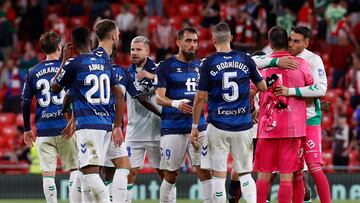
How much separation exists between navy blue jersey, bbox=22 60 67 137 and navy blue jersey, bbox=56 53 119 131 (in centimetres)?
148

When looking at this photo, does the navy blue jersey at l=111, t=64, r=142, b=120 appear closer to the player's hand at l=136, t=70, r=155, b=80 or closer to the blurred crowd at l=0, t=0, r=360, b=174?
the player's hand at l=136, t=70, r=155, b=80

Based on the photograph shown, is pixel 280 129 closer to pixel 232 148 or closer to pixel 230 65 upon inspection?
pixel 232 148

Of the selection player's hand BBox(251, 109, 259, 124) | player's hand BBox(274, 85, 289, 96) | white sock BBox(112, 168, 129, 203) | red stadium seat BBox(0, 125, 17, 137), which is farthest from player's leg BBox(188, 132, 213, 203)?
red stadium seat BBox(0, 125, 17, 137)

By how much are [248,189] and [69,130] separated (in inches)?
95.2

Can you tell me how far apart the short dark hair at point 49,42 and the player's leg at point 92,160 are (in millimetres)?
1964

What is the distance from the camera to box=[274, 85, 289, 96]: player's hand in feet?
45.0

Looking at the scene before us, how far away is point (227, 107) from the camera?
1386cm

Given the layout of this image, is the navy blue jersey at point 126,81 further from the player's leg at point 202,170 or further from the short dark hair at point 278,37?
the short dark hair at point 278,37

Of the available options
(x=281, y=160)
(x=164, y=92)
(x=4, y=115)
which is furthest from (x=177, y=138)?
(x=4, y=115)

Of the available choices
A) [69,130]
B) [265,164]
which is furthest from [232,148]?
[69,130]

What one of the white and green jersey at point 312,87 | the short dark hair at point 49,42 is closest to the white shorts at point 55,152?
the short dark hair at point 49,42

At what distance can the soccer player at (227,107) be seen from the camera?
13750mm

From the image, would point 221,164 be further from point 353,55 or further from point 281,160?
point 353,55

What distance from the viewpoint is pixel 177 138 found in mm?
14773
